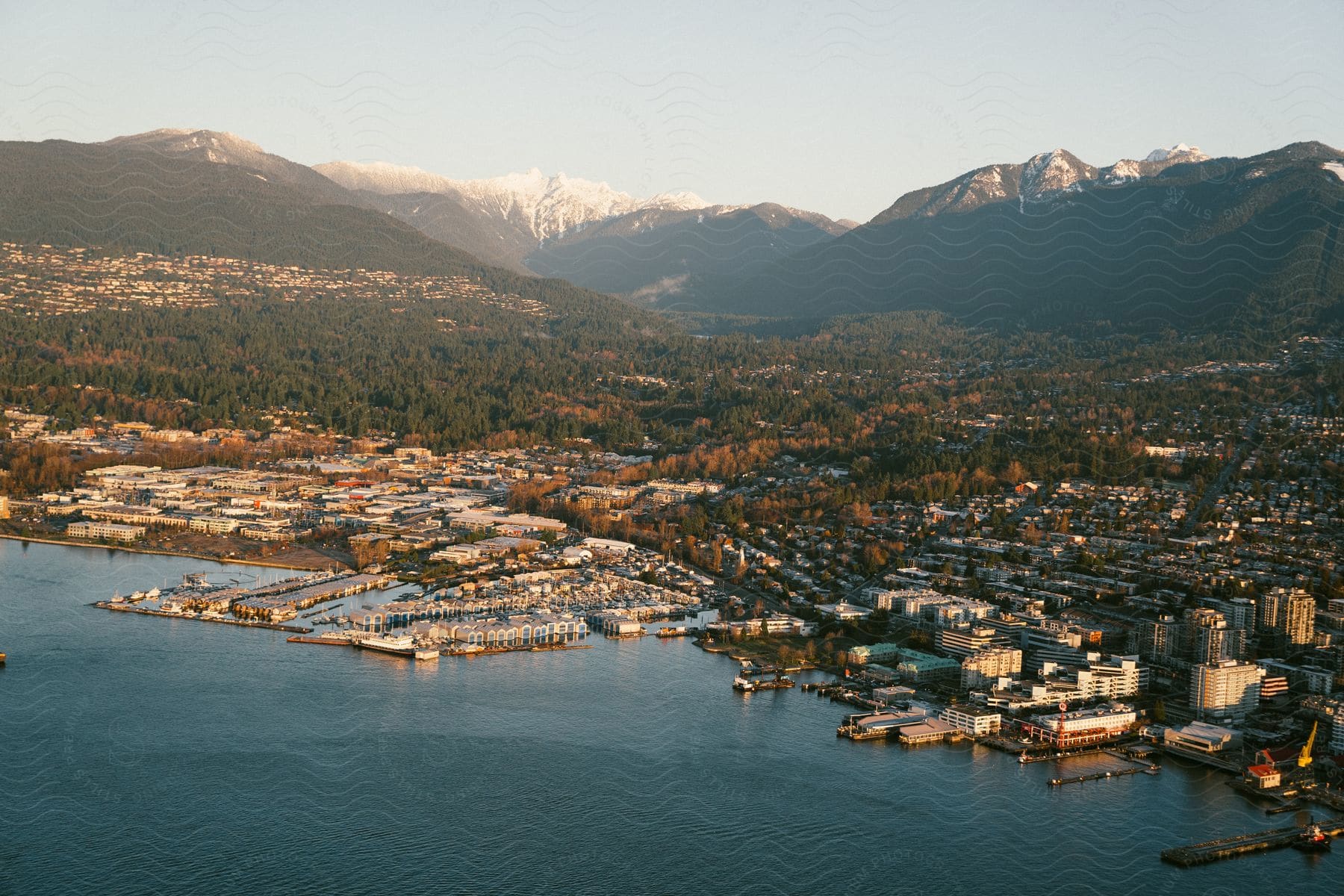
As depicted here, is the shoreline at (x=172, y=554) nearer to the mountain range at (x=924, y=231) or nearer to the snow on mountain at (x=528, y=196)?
the mountain range at (x=924, y=231)

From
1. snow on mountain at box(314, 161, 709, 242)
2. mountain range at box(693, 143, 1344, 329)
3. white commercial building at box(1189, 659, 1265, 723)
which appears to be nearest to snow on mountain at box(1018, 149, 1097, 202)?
mountain range at box(693, 143, 1344, 329)

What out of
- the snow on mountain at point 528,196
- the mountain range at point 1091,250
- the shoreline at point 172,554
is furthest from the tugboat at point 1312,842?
the snow on mountain at point 528,196

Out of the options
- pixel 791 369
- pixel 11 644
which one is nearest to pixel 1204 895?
pixel 11 644

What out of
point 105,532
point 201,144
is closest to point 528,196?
point 201,144

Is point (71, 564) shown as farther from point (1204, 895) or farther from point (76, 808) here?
point (1204, 895)

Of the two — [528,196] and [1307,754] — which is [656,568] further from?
[528,196]

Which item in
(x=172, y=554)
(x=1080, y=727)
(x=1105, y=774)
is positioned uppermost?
(x=1080, y=727)
